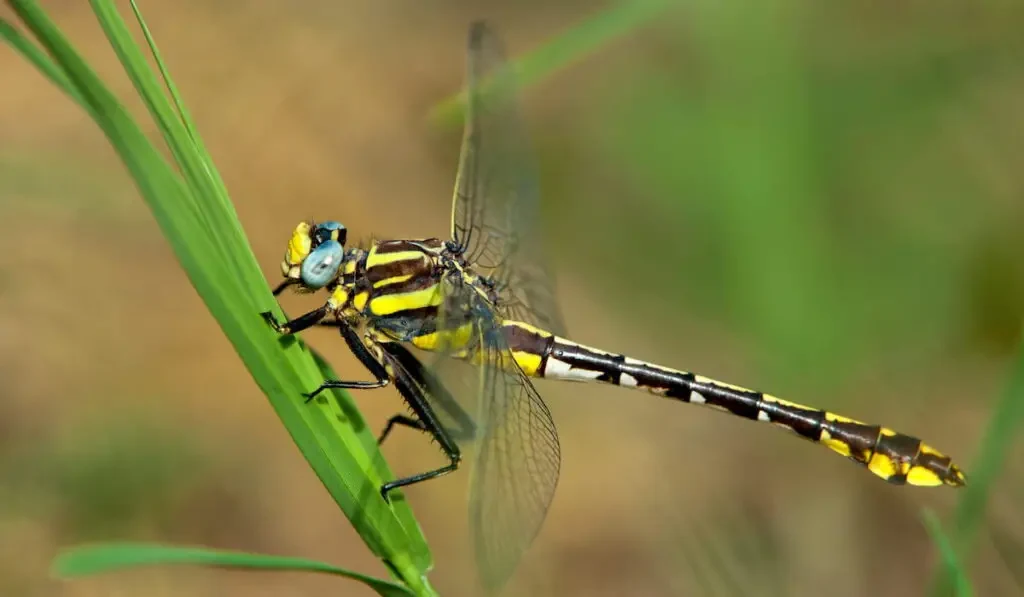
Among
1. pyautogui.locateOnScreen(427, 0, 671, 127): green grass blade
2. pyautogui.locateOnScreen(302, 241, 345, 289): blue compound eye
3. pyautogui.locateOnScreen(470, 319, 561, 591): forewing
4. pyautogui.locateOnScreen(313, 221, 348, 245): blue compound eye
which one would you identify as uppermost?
pyautogui.locateOnScreen(427, 0, 671, 127): green grass blade

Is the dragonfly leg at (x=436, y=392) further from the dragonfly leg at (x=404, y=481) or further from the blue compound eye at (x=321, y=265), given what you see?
the blue compound eye at (x=321, y=265)

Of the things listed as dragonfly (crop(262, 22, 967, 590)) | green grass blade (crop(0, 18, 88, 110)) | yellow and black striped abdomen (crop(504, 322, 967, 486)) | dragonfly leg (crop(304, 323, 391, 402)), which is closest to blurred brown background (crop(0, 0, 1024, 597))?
yellow and black striped abdomen (crop(504, 322, 967, 486))

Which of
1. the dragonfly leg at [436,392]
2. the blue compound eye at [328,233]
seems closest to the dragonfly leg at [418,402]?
the dragonfly leg at [436,392]

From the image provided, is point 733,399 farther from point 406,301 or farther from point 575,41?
point 575,41

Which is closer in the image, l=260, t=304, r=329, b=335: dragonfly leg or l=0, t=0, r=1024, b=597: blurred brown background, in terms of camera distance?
l=260, t=304, r=329, b=335: dragonfly leg

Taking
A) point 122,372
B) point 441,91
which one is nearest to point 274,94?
point 441,91

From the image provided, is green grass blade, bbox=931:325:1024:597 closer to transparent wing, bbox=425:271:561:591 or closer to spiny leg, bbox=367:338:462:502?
transparent wing, bbox=425:271:561:591

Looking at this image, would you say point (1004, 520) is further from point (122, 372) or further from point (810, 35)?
point (122, 372)
